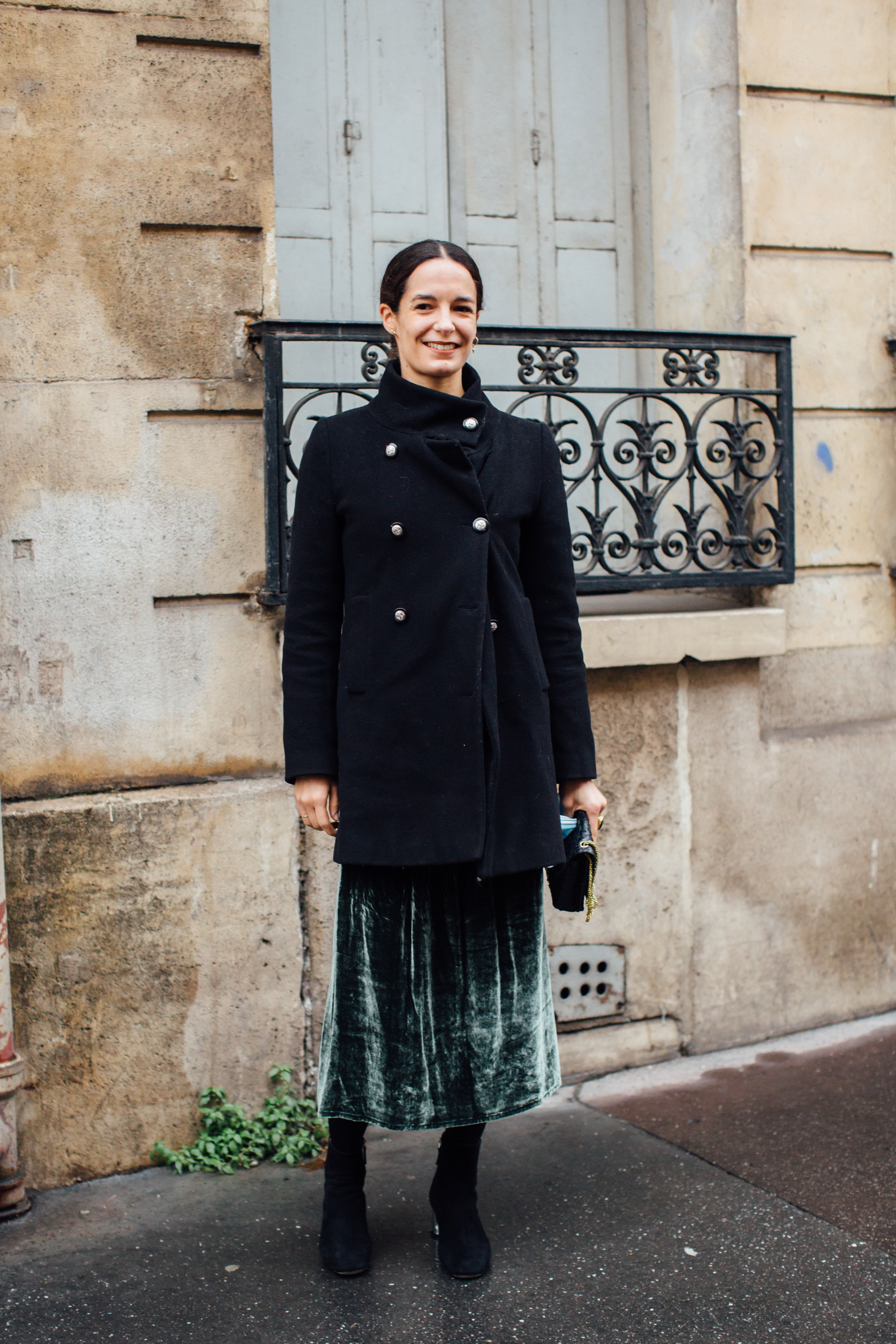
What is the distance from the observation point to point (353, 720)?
2.72 metres

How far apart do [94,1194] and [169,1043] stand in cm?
42

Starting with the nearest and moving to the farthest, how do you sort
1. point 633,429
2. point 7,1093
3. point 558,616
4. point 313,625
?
1. point 313,625
2. point 558,616
3. point 7,1093
4. point 633,429

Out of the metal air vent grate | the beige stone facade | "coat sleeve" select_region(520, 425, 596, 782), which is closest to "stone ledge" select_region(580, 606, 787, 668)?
the beige stone facade

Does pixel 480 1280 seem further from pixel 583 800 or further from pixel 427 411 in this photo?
pixel 427 411

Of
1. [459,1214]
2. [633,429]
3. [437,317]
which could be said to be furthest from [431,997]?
[633,429]

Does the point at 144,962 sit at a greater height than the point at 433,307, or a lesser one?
lesser

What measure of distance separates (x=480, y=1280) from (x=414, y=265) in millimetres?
2212

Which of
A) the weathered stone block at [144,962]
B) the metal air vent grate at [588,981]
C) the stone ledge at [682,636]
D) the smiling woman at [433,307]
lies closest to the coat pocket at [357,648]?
the smiling woman at [433,307]

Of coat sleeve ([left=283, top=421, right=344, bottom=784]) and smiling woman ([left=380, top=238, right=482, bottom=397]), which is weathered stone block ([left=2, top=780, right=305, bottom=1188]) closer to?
coat sleeve ([left=283, top=421, right=344, bottom=784])

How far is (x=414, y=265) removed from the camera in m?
2.71

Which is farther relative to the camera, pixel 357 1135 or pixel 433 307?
pixel 357 1135

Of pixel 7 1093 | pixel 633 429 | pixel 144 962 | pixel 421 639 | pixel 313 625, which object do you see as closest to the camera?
pixel 421 639

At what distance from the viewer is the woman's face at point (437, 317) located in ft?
8.82

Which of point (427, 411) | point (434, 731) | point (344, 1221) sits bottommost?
point (344, 1221)
